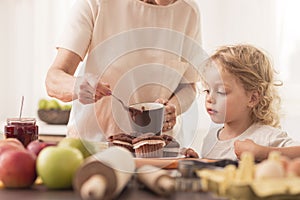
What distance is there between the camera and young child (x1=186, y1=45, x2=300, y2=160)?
2314mm

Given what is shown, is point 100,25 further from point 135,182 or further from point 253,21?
point 253,21

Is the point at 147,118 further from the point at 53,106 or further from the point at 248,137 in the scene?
the point at 53,106

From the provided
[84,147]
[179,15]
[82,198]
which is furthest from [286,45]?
[82,198]

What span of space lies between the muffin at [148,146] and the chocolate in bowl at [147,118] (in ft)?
0.32

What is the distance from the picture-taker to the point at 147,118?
6.79 feet

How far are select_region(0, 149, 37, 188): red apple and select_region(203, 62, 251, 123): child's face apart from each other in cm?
97

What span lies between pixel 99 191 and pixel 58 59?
3.86 ft

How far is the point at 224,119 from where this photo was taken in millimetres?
2352

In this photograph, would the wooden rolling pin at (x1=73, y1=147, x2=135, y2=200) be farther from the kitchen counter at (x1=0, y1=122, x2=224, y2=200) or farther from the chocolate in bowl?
the chocolate in bowl

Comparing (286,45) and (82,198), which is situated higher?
(286,45)

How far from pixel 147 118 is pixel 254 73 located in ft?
1.74

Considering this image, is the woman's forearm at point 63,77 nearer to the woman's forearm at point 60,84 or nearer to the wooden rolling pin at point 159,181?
the woman's forearm at point 60,84

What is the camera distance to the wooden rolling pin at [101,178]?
1.26 meters

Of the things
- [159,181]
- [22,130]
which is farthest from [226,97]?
[159,181]
